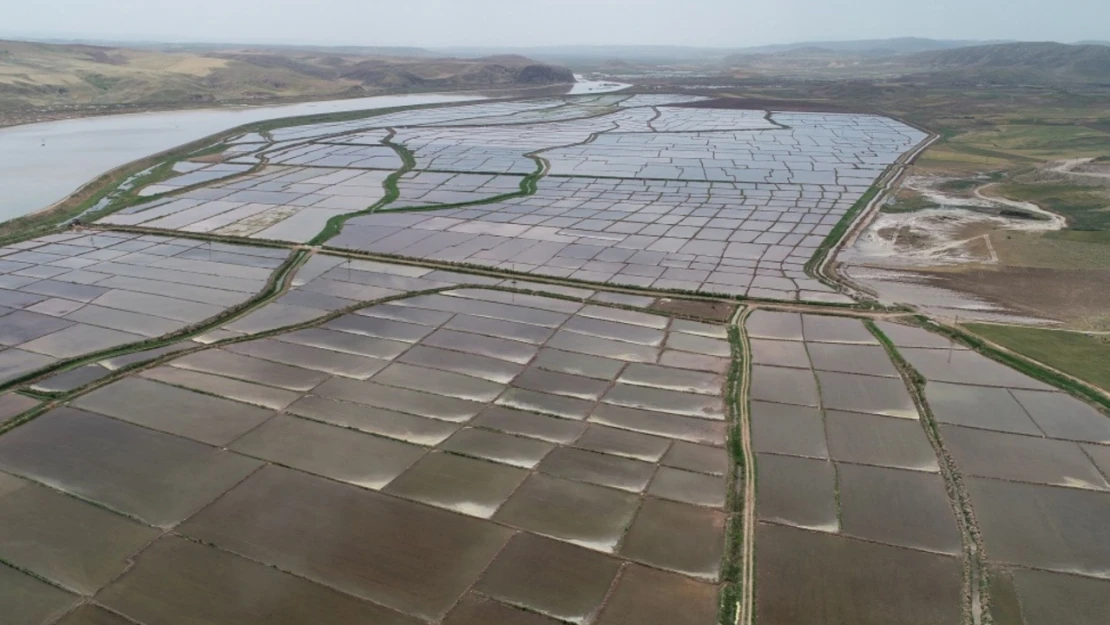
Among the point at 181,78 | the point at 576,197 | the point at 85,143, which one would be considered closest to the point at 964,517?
the point at 576,197

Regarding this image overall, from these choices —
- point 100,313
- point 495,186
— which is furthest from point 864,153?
point 100,313

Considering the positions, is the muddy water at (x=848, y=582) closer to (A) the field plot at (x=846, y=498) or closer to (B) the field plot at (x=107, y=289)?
(A) the field plot at (x=846, y=498)

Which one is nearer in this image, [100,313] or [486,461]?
[486,461]

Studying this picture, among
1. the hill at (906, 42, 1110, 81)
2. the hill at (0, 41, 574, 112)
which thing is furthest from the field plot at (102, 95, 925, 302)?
the hill at (906, 42, 1110, 81)

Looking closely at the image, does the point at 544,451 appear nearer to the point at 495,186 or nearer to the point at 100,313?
the point at 100,313

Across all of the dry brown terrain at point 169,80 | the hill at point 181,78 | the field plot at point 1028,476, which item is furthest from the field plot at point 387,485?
the hill at point 181,78

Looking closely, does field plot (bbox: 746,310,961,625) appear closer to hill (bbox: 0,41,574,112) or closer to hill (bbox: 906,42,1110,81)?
hill (bbox: 0,41,574,112)
